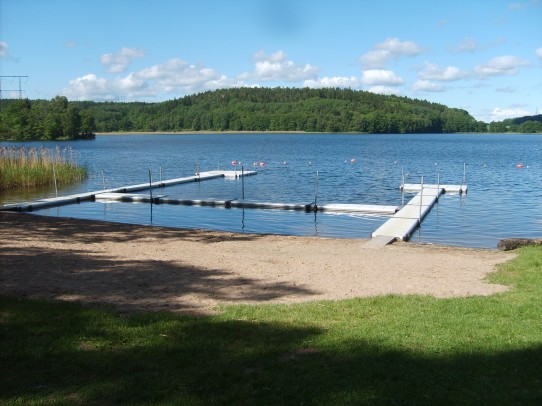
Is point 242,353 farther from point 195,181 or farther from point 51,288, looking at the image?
point 195,181

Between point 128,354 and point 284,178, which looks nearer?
point 128,354

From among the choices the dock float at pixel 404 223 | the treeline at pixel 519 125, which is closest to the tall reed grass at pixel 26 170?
the dock float at pixel 404 223

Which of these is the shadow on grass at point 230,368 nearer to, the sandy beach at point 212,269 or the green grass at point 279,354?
the green grass at point 279,354

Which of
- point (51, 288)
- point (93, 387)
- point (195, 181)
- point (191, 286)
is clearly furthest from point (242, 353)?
point (195, 181)

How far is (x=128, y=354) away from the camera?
457 cm

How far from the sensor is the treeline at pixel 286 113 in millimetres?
142125

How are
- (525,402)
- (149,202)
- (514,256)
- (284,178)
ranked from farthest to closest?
(284,178), (149,202), (514,256), (525,402)

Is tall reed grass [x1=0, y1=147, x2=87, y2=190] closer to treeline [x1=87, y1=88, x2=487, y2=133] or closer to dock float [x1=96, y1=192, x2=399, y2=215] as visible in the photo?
dock float [x1=96, y1=192, x2=399, y2=215]

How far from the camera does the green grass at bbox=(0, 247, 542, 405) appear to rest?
3809 mm

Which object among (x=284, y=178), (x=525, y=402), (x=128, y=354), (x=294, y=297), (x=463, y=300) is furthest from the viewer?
(x=284, y=178)

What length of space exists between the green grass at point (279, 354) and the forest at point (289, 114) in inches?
5017

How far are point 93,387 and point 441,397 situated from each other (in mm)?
2382

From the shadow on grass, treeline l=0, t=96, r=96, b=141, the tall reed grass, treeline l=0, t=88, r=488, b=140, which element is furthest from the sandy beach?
treeline l=0, t=88, r=488, b=140

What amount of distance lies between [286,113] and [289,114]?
3296 millimetres
